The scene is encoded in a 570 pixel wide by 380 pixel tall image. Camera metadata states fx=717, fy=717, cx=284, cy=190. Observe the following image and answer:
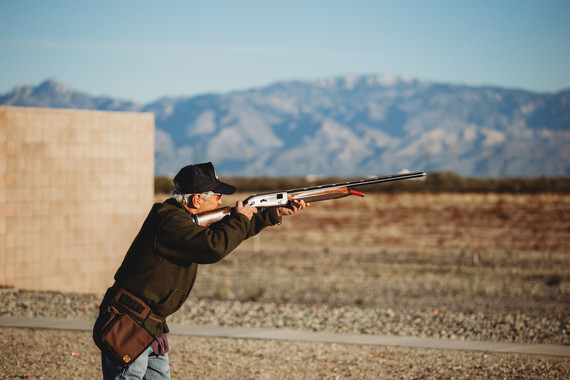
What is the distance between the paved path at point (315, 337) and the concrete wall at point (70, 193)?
11.1 feet

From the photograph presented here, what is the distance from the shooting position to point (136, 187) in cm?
1577

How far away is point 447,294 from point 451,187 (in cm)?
4286

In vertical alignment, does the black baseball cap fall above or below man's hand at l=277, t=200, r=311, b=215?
above

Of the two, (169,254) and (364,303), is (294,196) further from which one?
(364,303)

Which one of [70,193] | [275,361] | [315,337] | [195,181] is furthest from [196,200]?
[70,193]

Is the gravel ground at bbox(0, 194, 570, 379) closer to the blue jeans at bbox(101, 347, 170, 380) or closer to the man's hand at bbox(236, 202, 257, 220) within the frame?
the blue jeans at bbox(101, 347, 170, 380)

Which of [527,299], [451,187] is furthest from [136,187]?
[451,187]

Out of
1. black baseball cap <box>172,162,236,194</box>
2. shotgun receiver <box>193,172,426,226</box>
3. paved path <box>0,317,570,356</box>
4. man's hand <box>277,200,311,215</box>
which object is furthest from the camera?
paved path <box>0,317,570,356</box>

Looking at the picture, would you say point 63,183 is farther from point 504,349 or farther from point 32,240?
point 504,349

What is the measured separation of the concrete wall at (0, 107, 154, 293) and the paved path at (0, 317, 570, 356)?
11.1 ft

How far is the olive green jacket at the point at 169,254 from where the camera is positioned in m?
4.95

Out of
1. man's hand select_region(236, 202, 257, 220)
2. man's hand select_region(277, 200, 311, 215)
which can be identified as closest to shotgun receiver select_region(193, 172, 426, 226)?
man's hand select_region(277, 200, 311, 215)

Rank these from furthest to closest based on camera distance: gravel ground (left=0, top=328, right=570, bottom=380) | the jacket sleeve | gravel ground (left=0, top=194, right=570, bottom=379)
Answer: gravel ground (left=0, top=194, right=570, bottom=379)
gravel ground (left=0, top=328, right=570, bottom=380)
the jacket sleeve

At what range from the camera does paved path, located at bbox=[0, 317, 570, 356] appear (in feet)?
32.4
